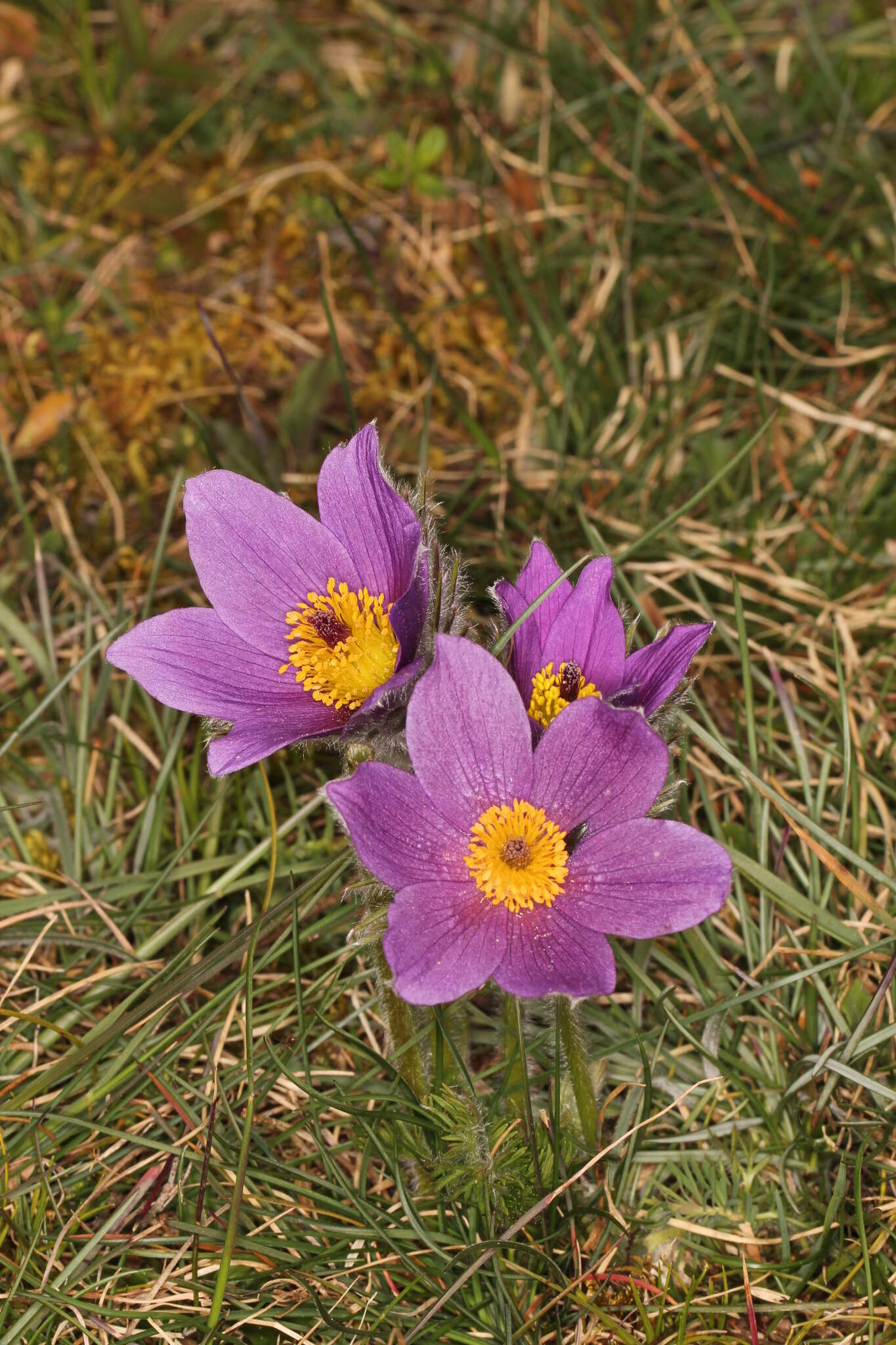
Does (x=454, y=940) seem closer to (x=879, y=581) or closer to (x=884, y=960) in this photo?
(x=884, y=960)

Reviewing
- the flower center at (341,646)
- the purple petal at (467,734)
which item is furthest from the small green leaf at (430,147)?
the purple petal at (467,734)

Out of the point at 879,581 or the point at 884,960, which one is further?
the point at 879,581

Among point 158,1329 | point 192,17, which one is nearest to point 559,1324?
point 158,1329

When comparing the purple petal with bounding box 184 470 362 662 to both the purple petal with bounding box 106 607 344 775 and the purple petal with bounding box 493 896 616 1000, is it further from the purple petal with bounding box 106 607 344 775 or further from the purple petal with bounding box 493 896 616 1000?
the purple petal with bounding box 493 896 616 1000

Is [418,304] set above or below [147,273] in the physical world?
below

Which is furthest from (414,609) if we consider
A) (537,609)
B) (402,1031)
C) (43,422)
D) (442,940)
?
(43,422)

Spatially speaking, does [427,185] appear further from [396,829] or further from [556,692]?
[396,829]

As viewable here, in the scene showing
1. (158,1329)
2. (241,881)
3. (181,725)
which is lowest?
(158,1329)

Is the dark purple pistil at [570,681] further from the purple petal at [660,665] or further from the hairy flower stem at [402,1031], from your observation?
the hairy flower stem at [402,1031]
